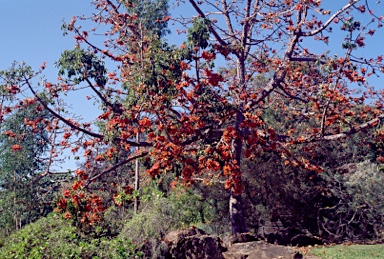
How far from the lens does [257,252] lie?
7.66 meters

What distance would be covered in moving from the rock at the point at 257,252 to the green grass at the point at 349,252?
201cm

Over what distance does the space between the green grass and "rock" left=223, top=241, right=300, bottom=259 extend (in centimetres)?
201

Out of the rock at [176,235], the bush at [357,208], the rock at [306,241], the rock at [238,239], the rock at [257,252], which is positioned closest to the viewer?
the rock at [176,235]

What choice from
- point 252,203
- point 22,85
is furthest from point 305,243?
point 22,85

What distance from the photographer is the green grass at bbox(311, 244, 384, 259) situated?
9.11m

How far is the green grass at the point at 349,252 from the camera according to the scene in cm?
911

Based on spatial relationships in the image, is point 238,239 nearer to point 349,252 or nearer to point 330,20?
point 349,252

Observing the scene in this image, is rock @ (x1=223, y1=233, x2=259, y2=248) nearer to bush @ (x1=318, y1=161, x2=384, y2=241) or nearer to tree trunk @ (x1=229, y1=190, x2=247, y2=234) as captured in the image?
tree trunk @ (x1=229, y1=190, x2=247, y2=234)

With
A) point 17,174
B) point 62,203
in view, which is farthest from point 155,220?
point 17,174

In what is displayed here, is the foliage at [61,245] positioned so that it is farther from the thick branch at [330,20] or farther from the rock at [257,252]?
the thick branch at [330,20]

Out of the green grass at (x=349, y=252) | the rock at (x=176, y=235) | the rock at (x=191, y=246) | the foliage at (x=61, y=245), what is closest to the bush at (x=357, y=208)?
the green grass at (x=349, y=252)

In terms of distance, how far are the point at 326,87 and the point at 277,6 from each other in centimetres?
253

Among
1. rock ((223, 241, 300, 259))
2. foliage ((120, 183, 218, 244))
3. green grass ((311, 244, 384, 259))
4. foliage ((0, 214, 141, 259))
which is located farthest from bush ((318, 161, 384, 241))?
foliage ((0, 214, 141, 259))

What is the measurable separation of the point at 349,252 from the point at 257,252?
3.25m
